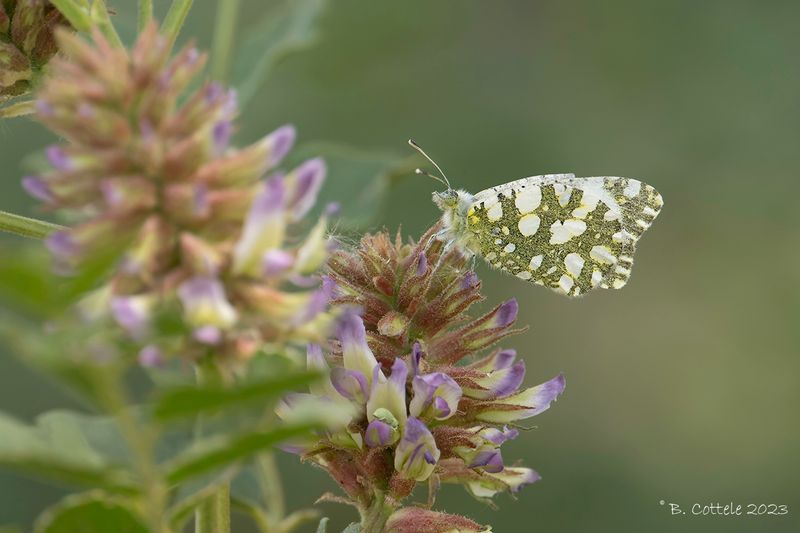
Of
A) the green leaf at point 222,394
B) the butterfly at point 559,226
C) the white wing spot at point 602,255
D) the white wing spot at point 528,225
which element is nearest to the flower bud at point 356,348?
the green leaf at point 222,394

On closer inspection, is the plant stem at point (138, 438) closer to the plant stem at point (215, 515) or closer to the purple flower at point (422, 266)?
the plant stem at point (215, 515)

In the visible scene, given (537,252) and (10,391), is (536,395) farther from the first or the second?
(10,391)

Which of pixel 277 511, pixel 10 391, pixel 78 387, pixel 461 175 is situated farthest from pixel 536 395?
pixel 461 175

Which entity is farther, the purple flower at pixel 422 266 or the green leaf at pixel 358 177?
the green leaf at pixel 358 177

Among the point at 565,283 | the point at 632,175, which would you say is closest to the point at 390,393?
the point at 565,283

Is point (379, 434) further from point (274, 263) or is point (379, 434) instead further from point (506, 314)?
point (274, 263)

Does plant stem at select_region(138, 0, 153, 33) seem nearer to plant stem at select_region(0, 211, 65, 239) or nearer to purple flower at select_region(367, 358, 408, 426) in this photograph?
plant stem at select_region(0, 211, 65, 239)
